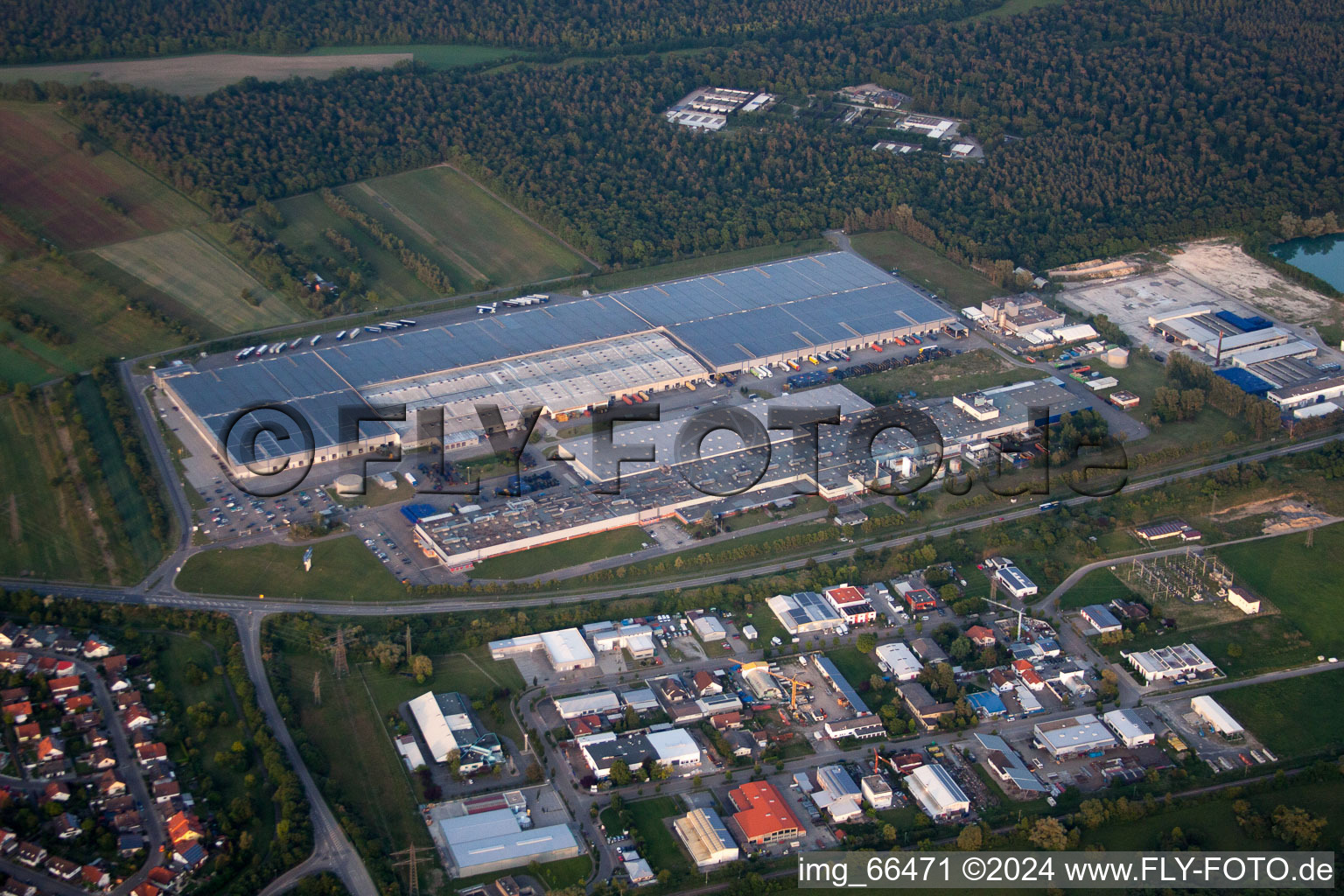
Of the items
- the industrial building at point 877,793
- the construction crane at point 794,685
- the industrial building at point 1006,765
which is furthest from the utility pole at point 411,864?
the industrial building at point 1006,765

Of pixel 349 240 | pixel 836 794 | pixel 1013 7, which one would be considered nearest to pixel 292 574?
pixel 836 794

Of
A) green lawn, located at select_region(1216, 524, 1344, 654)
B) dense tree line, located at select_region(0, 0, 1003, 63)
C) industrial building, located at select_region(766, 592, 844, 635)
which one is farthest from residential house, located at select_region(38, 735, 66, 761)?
dense tree line, located at select_region(0, 0, 1003, 63)

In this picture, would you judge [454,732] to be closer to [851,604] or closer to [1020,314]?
[851,604]

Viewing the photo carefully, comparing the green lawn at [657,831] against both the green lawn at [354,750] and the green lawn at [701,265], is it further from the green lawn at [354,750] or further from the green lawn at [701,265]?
the green lawn at [701,265]

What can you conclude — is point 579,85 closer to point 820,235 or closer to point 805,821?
point 820,235

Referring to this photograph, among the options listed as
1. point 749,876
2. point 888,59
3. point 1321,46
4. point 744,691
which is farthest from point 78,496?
point 1321,46

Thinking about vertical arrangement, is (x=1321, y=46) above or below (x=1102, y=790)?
above

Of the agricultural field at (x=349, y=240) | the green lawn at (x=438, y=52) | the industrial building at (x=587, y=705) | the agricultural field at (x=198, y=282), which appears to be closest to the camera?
the industrial building at (x=587, y=705)
